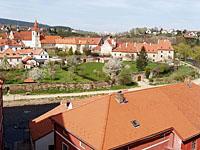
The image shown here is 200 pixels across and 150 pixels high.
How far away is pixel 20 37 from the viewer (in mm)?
97500

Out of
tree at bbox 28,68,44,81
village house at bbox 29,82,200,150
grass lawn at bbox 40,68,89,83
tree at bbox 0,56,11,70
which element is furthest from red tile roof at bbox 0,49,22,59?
village house at bbox 29,82,200,150

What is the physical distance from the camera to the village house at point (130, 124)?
17.7 m

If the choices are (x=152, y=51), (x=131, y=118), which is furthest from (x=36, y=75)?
(x=152, y=51)

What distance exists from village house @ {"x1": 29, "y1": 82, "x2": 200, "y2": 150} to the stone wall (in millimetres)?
23918

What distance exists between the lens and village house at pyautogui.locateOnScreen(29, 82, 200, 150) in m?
17.7

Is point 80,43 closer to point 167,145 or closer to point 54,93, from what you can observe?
point 54,93

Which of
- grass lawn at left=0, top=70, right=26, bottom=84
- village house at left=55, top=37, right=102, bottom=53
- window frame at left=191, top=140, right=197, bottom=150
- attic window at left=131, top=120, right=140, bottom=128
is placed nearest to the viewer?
attic window at left=131, top=120, right=140, bottom=128

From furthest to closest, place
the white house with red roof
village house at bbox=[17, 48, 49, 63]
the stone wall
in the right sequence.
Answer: the white house with red roof → village house at bbox=[17, 48, 49, 63] → the stone wall

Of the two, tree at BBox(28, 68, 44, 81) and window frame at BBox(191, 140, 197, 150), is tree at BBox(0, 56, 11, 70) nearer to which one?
tree at BBox(28, 68, 44, 81)

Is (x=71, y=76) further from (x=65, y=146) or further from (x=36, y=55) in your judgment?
(x=65, y=146)

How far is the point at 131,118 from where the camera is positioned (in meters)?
19.1

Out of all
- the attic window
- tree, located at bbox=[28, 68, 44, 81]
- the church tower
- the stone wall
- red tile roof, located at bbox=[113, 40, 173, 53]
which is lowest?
the stone wall

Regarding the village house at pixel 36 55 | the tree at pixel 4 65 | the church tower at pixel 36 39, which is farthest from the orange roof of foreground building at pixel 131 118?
the church tower at pixel 36 39

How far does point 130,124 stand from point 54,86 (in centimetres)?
3065
